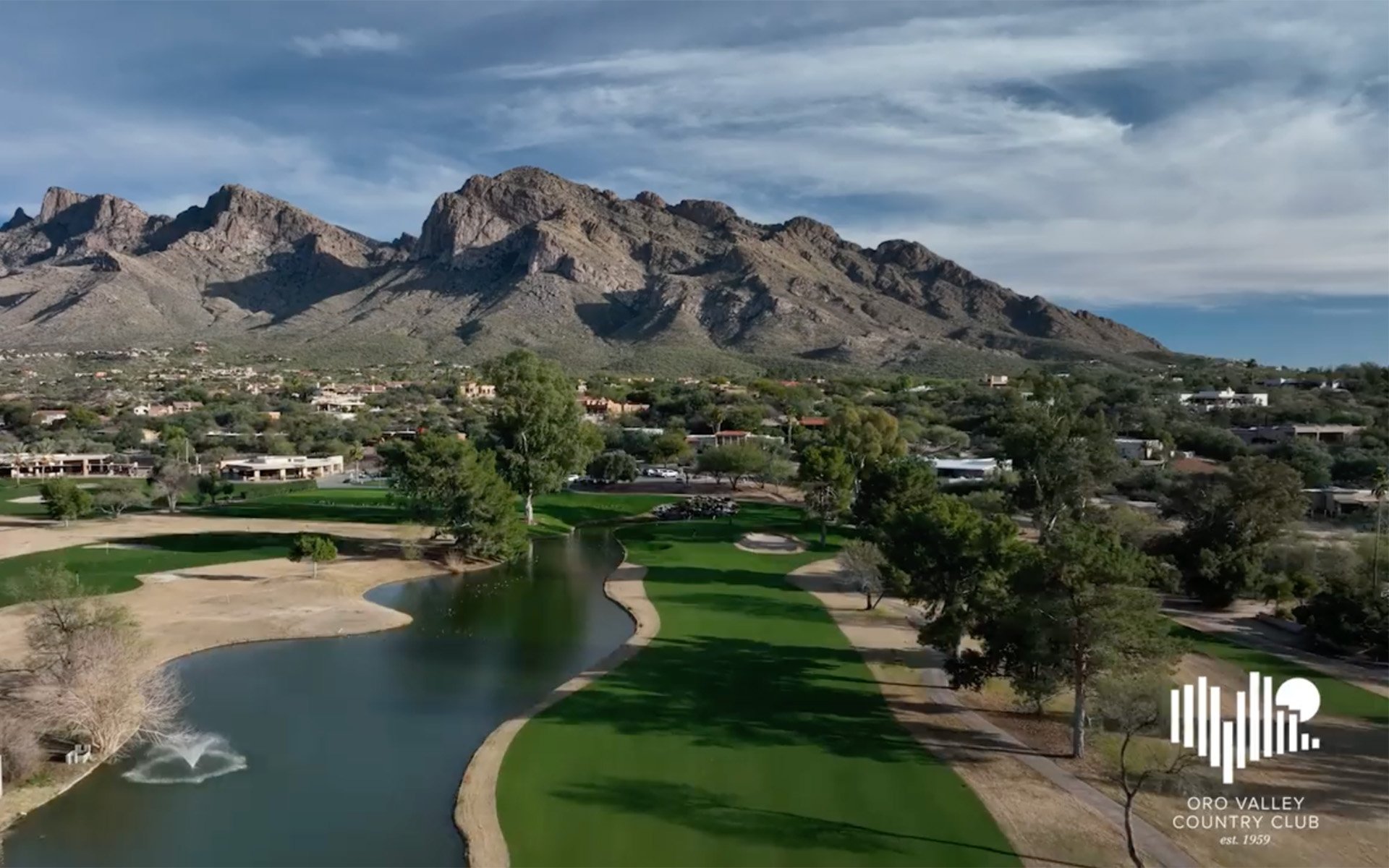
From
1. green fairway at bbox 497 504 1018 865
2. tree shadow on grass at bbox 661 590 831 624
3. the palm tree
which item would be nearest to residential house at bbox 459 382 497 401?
tree shadow on grass at bbox 661 590 831 624

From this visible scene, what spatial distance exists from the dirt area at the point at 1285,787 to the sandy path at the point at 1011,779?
53 cm

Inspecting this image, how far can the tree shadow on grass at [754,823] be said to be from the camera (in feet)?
53.4

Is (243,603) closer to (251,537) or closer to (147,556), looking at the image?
(147,556)

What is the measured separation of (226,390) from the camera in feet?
380

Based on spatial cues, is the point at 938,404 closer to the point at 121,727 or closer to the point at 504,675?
the point at 504,675

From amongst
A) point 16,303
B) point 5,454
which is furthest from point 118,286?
point 5,454

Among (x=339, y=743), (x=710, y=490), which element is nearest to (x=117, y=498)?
(x=710, y=490)

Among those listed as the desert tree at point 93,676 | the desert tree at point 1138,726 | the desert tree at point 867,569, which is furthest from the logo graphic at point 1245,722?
the desert tree at point 93,676

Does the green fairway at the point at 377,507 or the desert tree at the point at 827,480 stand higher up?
the desert tree at the point at 827,480

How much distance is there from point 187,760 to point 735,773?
39.5 feet

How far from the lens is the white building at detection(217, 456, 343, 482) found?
235 feet

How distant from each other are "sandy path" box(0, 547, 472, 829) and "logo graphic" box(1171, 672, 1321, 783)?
24.4m

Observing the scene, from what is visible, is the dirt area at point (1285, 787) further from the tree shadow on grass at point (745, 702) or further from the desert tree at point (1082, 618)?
the tree shadow on grass at point (745, 702)

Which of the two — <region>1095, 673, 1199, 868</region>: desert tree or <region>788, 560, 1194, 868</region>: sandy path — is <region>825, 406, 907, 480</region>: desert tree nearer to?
<region>788, 560, 1194, 868</region>: sandy path
